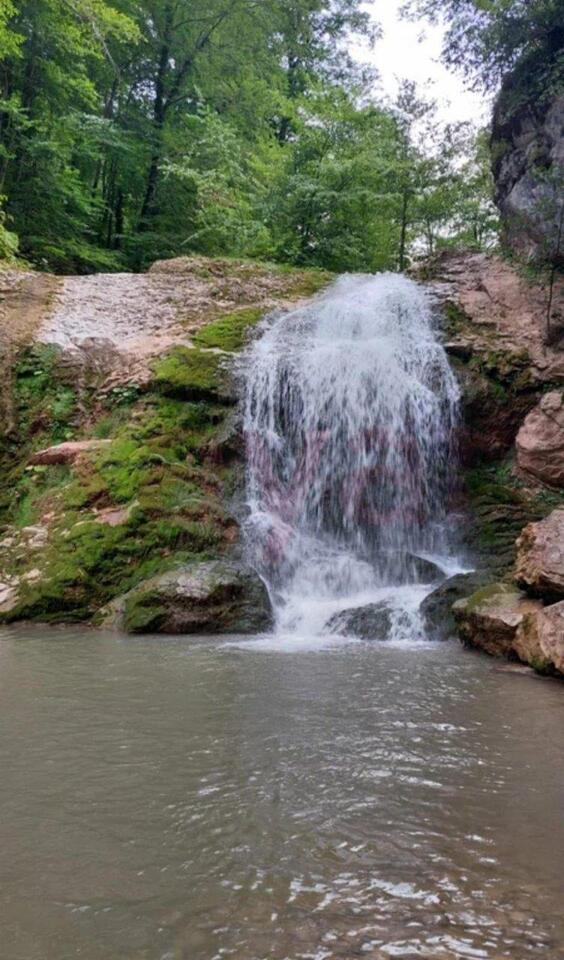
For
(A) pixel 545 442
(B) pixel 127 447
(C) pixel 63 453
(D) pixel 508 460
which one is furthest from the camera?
(D) pixel 508 460

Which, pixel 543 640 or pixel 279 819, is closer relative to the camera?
pixel 279 819

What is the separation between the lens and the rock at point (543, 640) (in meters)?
4.36

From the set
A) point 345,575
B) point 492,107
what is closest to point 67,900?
point 345,575

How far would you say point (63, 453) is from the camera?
812 cm

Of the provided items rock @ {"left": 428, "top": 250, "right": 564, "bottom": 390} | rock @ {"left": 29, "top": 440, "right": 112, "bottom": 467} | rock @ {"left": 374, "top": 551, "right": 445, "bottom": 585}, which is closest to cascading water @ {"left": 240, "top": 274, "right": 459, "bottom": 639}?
rock @ {"left": 374, "top": 551, "right": 445, "bottom": 585}

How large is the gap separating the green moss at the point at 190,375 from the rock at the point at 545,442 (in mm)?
4155

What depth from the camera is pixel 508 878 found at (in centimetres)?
175

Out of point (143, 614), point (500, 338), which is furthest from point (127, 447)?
point (500, 338)

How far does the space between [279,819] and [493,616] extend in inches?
139

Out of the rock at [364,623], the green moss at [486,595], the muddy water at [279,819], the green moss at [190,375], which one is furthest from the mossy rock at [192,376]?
the muddy water at [279,819]

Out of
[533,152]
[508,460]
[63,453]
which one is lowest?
[63,453]

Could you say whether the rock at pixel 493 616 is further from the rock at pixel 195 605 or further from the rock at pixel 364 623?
the rock at pixel 195 605

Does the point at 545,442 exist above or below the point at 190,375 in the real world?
below

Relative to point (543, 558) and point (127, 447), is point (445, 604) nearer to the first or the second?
point (543, 558)
